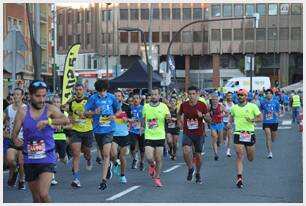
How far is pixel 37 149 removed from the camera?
9.37 metres

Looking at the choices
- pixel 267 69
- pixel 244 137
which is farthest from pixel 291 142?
pixel 267 69


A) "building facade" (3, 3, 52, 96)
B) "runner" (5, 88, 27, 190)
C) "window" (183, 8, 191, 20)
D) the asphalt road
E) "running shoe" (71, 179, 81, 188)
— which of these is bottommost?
the asphalt road

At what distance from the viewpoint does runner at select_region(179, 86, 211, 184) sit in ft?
49.0

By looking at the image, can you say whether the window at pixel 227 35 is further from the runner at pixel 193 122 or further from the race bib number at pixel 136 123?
the runner at pixel 193 122

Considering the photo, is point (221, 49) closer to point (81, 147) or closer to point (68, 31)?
point (68, 31)

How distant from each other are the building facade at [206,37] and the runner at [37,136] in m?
87.7

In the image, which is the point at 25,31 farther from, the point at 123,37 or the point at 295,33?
the point at 295,33

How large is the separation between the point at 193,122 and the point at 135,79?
2134 centimetres

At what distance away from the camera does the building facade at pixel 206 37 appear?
97.8 m

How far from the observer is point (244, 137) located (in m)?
15.1

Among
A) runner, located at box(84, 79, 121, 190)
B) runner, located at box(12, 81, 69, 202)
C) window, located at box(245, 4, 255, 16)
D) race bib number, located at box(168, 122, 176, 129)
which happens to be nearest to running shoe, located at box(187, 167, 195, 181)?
runner, located at box(84, 79, 121, 190)

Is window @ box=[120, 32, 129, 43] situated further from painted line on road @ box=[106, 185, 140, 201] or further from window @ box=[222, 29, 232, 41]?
painted line on road @ box=[106, 185, 140, 201]

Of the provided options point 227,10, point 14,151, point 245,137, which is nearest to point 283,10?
point 227,10

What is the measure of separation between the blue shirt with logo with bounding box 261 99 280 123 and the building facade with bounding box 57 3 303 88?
2921 inches
